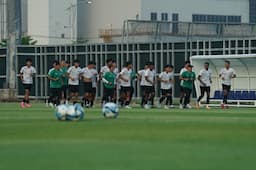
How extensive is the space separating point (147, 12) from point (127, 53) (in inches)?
2354

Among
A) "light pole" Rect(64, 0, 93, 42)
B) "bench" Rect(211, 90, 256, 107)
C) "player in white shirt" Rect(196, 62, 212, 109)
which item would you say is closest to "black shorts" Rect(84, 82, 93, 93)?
"player in white shirt" Rect(196, 62, 212, 109)

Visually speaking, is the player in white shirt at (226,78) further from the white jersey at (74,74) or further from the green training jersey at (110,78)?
the white jersey at (74,74)

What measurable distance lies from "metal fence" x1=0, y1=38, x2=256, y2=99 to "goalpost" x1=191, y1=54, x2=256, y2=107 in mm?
3693

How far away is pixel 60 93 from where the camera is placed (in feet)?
115

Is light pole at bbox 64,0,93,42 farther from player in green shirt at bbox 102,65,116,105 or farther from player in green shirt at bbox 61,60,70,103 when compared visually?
player in green shirt at bbox 102,65,116,105

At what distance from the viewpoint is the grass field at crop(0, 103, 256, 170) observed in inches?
417

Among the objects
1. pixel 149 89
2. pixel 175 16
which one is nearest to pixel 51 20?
pixel 175 16

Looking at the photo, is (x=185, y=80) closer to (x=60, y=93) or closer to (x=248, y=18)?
(x=60, y=93)

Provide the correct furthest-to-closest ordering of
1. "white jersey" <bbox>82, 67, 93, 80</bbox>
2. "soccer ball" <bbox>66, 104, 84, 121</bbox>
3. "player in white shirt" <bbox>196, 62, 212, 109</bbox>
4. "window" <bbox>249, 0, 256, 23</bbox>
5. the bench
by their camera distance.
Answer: "window" <bbox>249, 0, 256, 23</bbox>, the bench, "white jersey" <bbox>82, 67, 93, 80</bbox>, "player in white shirt" <bbox>196, 62, 212, 109</bbox>, "soccer ball" <bbox>66, 104, 84, 121</bbox>

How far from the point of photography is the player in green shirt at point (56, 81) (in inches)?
1357

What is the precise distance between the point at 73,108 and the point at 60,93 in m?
15.1

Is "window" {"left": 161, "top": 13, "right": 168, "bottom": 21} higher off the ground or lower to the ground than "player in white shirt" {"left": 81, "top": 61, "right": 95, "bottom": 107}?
higher

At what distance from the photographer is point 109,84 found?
111 ft

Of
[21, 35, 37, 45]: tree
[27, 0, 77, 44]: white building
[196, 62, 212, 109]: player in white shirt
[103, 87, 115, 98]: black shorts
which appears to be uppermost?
[27, 0, 77, 44]: white building
